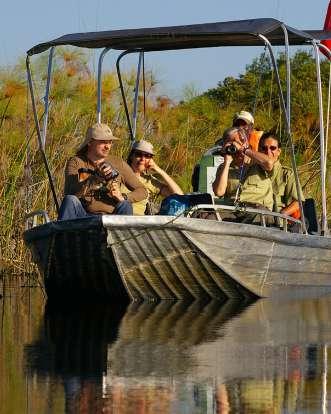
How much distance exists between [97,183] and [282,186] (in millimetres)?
1989

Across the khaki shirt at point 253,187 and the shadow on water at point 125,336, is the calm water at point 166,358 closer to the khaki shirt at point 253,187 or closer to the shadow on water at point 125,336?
the shadow on water at point 125,336

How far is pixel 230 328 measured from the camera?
39.4ft

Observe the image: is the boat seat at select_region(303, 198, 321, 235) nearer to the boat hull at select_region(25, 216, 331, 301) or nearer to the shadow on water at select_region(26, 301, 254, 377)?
the boat hull at select_region(25, 216, 331, 301)

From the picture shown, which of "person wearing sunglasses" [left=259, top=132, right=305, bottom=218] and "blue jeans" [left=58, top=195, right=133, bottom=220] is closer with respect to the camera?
"blue jeans" [left=58, top=195, right=133, bottom=220]

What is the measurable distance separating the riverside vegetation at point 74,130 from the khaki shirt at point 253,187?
0.88m

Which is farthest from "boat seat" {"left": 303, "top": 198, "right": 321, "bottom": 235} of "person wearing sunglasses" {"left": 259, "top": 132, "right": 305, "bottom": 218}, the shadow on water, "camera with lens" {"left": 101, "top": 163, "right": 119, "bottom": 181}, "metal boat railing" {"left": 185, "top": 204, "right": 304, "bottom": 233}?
"camera with lens" {"left": 101, "top": 163, "right": 119, "bottom": 181}

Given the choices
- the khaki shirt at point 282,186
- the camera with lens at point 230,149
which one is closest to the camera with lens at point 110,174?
Answer: the camera with lens at point 230,149

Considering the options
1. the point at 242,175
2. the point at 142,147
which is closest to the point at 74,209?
the point at 142,147

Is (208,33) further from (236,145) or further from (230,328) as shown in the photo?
(230,328)

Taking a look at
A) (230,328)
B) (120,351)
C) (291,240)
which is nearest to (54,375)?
(120,351)

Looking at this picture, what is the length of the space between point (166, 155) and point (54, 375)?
10.8 m

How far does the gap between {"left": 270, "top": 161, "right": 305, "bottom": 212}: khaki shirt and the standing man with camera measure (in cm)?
136

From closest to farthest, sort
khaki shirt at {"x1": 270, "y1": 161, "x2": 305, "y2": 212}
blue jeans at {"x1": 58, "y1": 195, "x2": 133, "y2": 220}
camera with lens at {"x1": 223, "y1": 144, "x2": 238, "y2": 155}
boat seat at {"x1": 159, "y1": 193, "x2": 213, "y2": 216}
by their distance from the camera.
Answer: blue jeans at {"x1": 58, "y1": 195, "x2": 133, "y2": 220}
boat seat at {"x1": 159, "y1": 193, "x2": 213, "y2": 216}
camera with lens at {"x1": 223, "y1": 144, "x2": 238, "y2": 155}
khaki shirt at {"x1": 270, "y1": 161, "x2": 305, "y2": 212}

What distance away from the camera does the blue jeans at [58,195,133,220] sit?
1400 cm
